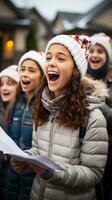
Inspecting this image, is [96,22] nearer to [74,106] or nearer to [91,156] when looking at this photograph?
[74,106]

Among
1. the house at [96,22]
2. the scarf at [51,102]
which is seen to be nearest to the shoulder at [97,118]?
the scarf at [51,102]

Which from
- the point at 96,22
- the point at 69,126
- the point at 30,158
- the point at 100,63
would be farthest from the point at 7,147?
the point at 96,22

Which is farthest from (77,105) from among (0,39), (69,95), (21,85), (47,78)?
(0,39)

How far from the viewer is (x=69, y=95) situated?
278 cm

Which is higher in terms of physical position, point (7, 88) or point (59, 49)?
point (59, 49)

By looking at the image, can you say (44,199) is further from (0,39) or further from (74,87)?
(0,39)

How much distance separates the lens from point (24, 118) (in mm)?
3705

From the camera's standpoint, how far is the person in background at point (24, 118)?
3.58m

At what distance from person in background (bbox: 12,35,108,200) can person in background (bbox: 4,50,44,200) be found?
70 centimetres

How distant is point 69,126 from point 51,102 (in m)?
0.22

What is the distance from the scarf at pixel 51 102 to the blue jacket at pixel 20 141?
78 cm

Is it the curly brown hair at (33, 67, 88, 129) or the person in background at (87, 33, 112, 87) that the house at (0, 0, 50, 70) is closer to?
the person in background at (87, 33, 112, 87)

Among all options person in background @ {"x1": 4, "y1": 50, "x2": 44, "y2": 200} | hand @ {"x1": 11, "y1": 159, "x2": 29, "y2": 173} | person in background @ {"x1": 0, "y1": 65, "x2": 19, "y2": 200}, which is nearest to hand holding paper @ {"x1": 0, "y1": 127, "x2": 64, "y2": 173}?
hand @ {"x1": 11, "y1": 159, "x2": 29, "y2": 173}

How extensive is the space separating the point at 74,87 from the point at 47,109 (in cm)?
26
